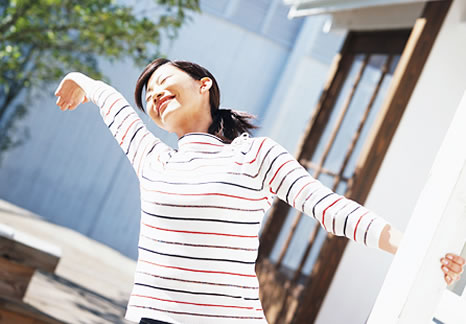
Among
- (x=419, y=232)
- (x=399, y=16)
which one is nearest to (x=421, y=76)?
(x=399, y=16)

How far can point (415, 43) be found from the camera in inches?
111

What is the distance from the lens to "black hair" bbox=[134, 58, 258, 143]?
4.17 ft

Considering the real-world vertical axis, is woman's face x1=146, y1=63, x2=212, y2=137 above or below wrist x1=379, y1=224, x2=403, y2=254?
above

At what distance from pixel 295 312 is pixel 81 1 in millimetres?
2565

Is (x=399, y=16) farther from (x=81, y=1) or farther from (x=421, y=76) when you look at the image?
(x=81, y=1)

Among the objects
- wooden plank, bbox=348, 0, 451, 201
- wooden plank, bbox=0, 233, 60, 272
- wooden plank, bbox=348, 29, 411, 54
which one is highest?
wooden plank, bbox=348, 29, 411, 54

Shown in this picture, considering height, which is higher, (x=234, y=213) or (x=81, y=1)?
(x=81, y=1)

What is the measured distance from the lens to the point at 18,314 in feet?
8.86

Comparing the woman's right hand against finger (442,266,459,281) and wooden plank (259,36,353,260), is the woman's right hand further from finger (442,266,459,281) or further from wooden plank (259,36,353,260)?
wooden plank (259,36,353,260)

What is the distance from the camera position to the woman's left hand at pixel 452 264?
80 cm

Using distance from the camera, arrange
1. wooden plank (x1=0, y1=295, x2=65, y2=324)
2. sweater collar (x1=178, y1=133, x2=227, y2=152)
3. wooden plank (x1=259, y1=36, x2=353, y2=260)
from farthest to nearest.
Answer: wooden plank (x1=259, y1=36, x2=353, y2=260) → wooden plank (x1=0, y1=295, x2=65, y2=324) → sweater collar (x1=178, y1=133, x2=227, y2=152)

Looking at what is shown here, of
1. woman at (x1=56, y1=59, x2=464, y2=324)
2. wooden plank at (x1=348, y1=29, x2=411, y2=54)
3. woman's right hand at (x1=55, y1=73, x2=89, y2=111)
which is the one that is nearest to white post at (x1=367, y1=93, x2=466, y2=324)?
woman at (x1=56, y1=59, x2=464, y2=324)

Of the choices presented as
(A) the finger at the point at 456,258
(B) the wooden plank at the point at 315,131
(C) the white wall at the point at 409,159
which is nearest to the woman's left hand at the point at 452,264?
(A) the finger at the point at 456,258

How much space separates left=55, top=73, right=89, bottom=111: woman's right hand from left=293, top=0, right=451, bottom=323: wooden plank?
1.59 meters
